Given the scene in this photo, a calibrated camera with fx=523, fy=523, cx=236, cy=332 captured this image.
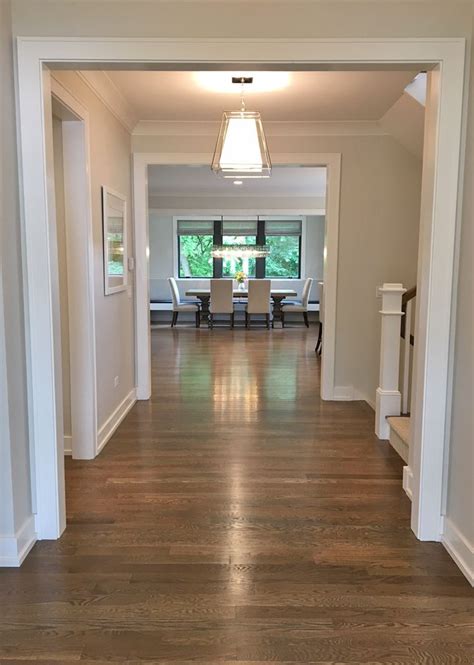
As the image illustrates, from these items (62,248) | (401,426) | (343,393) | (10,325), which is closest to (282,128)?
(62,248)

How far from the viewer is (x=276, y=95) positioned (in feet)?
12.8

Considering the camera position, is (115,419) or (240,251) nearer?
(115,419)

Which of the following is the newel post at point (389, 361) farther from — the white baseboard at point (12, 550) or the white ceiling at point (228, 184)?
the white ceiling at point (228, 184)

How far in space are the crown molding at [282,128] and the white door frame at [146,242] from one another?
0.19 m

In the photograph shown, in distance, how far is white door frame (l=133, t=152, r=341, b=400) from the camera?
4.78 metres

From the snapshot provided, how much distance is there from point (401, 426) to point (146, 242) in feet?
9.38

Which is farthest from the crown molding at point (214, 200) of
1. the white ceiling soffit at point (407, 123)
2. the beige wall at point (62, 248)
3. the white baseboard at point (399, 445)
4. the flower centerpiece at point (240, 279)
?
the white baseboard at point (399, 445)

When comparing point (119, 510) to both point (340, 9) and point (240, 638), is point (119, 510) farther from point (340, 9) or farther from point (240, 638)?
point (340, 9)

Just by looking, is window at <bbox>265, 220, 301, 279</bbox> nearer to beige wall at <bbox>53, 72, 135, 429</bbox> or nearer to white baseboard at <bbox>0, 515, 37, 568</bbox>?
beige wall at <bbox>53, 72, 135, 429</bbox>

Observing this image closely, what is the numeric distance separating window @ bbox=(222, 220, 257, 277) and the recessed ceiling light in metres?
7.60

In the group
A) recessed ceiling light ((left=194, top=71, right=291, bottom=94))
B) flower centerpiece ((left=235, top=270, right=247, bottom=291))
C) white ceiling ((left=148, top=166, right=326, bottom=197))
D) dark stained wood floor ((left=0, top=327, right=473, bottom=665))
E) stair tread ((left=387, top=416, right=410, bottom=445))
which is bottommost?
dark stained wood floor ((left=0, top=327, right=473, bottom=665))

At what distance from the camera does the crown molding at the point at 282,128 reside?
4676 millimetres

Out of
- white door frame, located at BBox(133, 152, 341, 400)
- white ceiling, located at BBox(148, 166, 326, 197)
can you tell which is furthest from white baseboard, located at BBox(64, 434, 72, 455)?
white ceiling, located at BBox(148, 166, 326, 197)

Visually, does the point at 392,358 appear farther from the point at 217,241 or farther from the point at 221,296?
the point at 217,241
